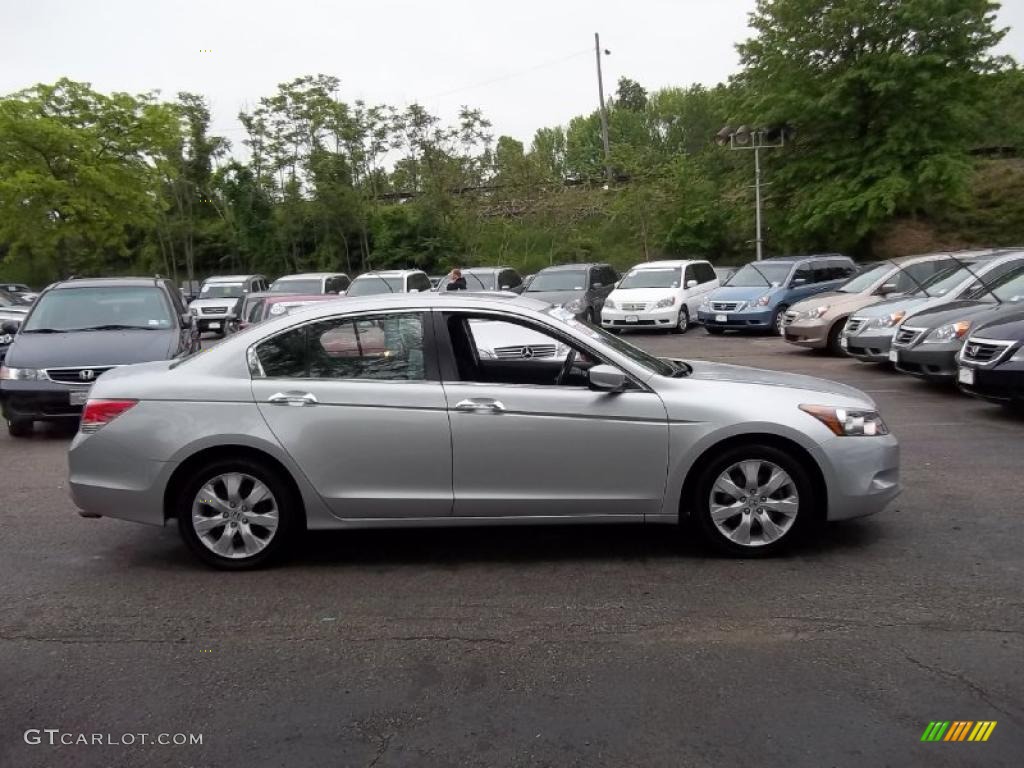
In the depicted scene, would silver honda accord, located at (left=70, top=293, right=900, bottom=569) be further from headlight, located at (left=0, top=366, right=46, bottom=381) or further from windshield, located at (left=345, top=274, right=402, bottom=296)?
windshield, located at (left=345, top=274, right=402, bottom=296)

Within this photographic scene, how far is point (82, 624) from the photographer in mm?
4492

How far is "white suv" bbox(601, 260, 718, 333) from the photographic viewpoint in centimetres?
2036

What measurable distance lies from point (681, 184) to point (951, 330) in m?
26.9

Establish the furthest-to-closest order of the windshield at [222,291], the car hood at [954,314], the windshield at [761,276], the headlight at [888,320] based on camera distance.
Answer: the windshield at [222,291]
the windshield at [761,276]
the headlight at [888,320]
the car hood at [954,314]

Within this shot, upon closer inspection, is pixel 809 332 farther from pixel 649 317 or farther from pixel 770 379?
pixel 770 379

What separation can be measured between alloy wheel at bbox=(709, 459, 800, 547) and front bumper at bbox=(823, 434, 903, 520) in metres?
0.24

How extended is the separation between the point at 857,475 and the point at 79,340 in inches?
320

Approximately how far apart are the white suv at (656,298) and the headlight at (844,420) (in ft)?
47.9

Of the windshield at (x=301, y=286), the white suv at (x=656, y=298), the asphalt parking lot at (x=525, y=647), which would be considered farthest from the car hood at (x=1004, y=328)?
the windshield at (x=301, y=286)

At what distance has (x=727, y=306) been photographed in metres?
19.3

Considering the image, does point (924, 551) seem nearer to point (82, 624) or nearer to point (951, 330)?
point (82, 624)

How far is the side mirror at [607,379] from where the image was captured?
5.01 meters

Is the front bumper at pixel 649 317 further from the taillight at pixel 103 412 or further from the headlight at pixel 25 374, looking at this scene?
the taillight at pixel 103 412

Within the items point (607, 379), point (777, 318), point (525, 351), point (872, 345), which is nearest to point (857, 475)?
point (607, 379)
